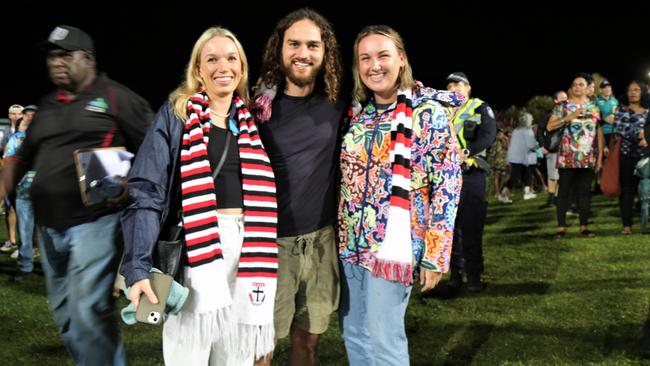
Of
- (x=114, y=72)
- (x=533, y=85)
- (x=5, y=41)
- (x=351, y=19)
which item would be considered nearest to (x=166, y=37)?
(x=114, y=72)

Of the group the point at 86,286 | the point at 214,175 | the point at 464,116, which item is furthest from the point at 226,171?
the point at 464,116

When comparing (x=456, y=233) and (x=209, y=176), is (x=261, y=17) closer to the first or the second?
(x=456, y=233)

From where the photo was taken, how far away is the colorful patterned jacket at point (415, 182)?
2.64m

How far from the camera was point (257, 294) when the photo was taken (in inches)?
105

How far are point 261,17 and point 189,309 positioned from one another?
676 inches

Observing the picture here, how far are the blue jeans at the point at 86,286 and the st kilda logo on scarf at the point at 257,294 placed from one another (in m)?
0.95

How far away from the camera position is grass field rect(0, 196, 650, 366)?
4.20m

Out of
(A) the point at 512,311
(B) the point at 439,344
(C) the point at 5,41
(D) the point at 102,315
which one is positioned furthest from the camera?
(C) the point at 5,41

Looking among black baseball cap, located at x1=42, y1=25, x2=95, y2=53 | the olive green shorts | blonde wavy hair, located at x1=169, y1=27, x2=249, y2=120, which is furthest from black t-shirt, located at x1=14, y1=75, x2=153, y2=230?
the olive green shorts

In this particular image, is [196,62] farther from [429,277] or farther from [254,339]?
[429,277]

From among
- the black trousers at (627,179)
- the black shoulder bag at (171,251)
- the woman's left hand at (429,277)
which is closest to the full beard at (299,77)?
the black shoulder bag at (171,251)

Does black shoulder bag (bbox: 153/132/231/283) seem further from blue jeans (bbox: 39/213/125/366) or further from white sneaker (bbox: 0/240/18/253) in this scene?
white sneaker (bbox: 0/240/18/253)

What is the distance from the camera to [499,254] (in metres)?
7.69

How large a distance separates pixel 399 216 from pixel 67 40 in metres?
2.02
